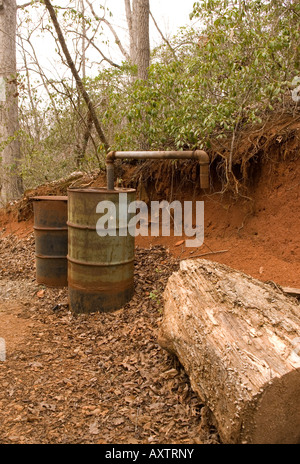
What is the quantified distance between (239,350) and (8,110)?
10446mm

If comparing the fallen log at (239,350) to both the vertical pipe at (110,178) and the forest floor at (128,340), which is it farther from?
the vertical pipe at (110,178)

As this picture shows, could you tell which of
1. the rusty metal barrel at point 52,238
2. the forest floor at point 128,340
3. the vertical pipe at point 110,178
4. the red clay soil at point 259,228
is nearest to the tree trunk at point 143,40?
the forest floor at point 128,340

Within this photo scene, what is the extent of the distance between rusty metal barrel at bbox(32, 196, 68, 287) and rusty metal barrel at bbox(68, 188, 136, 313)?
3.14ft

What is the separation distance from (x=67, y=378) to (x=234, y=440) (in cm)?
188

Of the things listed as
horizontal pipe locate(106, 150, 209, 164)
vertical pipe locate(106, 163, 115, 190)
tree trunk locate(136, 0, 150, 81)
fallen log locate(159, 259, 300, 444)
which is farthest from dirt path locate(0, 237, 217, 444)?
tree trunk locate(136, 0, 150, 81)

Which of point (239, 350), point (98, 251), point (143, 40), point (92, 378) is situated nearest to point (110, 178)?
point (98, 251)

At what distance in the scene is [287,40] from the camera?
557 cm

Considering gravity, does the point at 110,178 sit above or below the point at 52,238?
above

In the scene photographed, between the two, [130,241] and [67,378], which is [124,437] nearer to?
[67,378]

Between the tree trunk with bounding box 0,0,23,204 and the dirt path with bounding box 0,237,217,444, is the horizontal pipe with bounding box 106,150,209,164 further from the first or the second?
the tree trunk with bounding box 0,0,23,204

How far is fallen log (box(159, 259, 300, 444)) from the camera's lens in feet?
8.17

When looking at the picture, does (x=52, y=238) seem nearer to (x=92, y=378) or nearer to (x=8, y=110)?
(x=92, y=378)

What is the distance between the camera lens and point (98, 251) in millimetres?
5125
